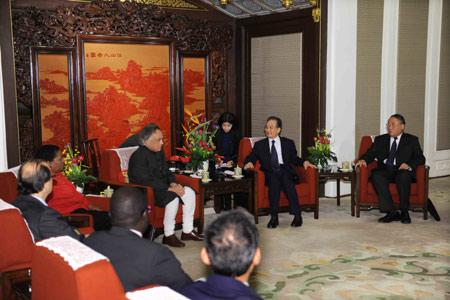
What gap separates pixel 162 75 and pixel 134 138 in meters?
1.76

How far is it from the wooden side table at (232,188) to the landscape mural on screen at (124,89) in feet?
8.25

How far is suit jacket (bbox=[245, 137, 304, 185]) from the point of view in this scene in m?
6.70

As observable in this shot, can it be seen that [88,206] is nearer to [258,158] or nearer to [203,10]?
[258,158]

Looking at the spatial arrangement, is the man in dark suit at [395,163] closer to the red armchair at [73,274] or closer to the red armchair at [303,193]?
the red armchair at [303,193]

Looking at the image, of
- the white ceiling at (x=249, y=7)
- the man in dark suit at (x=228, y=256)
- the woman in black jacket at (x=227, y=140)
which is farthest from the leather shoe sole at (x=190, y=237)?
the white ceiling at (x=249, y=7)

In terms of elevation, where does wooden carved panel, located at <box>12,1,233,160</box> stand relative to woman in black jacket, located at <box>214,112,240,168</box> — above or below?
above

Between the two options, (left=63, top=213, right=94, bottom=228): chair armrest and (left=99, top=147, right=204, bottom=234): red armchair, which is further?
(left=99, top=147, right=204, bottom=234): red armchair

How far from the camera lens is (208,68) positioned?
8930 millimetres

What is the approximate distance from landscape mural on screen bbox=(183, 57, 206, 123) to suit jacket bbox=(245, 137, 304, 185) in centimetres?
223

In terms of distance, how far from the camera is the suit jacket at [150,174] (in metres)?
5.60

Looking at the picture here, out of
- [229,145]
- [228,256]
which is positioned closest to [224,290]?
[228,256]

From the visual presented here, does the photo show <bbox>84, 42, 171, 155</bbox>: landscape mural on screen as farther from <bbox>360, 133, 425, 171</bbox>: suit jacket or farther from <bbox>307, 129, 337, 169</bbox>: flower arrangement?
<bbox>360, 133, 425, 171</bbox>: suit jacket

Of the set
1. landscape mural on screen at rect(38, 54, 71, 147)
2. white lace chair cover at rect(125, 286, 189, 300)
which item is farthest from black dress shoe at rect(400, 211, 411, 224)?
white lace chair cover at rect(125, 286, 189, 300)

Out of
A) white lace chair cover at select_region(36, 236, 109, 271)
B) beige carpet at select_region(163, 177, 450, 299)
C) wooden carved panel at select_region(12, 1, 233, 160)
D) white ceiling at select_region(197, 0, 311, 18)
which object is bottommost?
beige carpet at select_region(163, 177, 450, 299)
